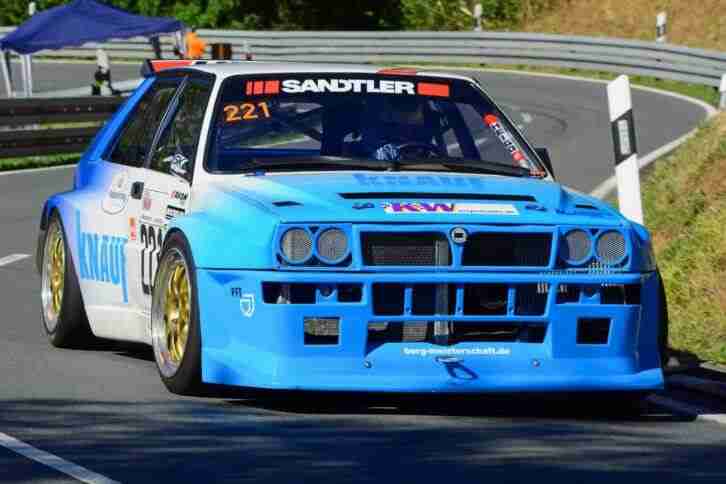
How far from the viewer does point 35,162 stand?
2581 cm

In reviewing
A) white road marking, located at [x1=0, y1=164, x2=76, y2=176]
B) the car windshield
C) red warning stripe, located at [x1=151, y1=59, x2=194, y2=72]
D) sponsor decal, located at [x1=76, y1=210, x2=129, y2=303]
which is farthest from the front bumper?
white road marking, located at [x1=0, y1=164, x2=76, y2=176]

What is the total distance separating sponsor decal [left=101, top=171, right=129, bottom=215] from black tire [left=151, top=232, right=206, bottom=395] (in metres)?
1.07

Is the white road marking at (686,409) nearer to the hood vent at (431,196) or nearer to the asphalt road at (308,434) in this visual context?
the asphalt road at (308,434)

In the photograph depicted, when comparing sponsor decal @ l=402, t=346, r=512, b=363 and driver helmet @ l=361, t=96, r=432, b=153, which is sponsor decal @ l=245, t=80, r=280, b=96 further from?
sponsor decal @ l=402, t=346, r=512, b=363

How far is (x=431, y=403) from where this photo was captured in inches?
322

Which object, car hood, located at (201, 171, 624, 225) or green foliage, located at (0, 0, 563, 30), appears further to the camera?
green foliage, located at (0, 0, 563, 30)

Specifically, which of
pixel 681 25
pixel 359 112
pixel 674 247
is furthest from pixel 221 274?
pixel 681 25

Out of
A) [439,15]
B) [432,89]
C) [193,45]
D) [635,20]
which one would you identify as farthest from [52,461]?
[439,15]

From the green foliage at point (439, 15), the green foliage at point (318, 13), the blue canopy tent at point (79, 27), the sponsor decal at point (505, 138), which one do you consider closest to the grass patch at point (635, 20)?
the green foliage at point (318, 13)

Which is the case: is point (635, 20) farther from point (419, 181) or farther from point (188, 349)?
point (188, 349)

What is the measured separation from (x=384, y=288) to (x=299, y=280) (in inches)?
13.4

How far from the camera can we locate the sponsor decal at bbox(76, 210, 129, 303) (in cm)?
916

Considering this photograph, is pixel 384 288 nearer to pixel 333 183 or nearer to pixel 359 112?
pixel 333 183

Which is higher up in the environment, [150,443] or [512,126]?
[512,126]
